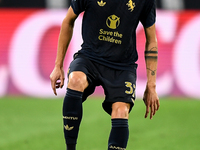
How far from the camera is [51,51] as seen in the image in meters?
10.5

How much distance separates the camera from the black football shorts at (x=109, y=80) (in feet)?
12.1

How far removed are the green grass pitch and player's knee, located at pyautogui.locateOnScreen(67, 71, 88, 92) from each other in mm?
1967

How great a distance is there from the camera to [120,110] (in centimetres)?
363

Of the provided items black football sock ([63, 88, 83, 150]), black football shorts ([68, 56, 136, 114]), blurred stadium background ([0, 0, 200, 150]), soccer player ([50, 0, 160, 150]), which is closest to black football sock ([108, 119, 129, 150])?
soccer player ([50, 0, 160, 150])

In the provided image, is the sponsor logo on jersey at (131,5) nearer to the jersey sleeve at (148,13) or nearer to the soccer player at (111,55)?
the soccer player at (111,55)

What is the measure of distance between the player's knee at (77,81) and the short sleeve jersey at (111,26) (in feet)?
0.95

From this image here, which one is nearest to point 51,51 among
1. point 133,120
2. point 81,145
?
point 133,120

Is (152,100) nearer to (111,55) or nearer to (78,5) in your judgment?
(111,55)

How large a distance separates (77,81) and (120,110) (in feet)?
1.46

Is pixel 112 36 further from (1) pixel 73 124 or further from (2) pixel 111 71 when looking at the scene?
(1) pixel 73 124

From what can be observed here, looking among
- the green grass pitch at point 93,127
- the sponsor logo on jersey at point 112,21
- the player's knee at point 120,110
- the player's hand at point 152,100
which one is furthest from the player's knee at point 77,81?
the green grass pitch at point 93,127

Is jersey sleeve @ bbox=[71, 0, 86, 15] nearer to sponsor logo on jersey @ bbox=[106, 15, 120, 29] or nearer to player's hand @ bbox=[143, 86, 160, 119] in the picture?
sponsor logo on jersey @ bbox=[106, 15, 120, 29]

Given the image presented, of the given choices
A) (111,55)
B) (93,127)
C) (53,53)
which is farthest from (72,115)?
(53,53)

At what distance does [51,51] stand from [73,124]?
707 cm
